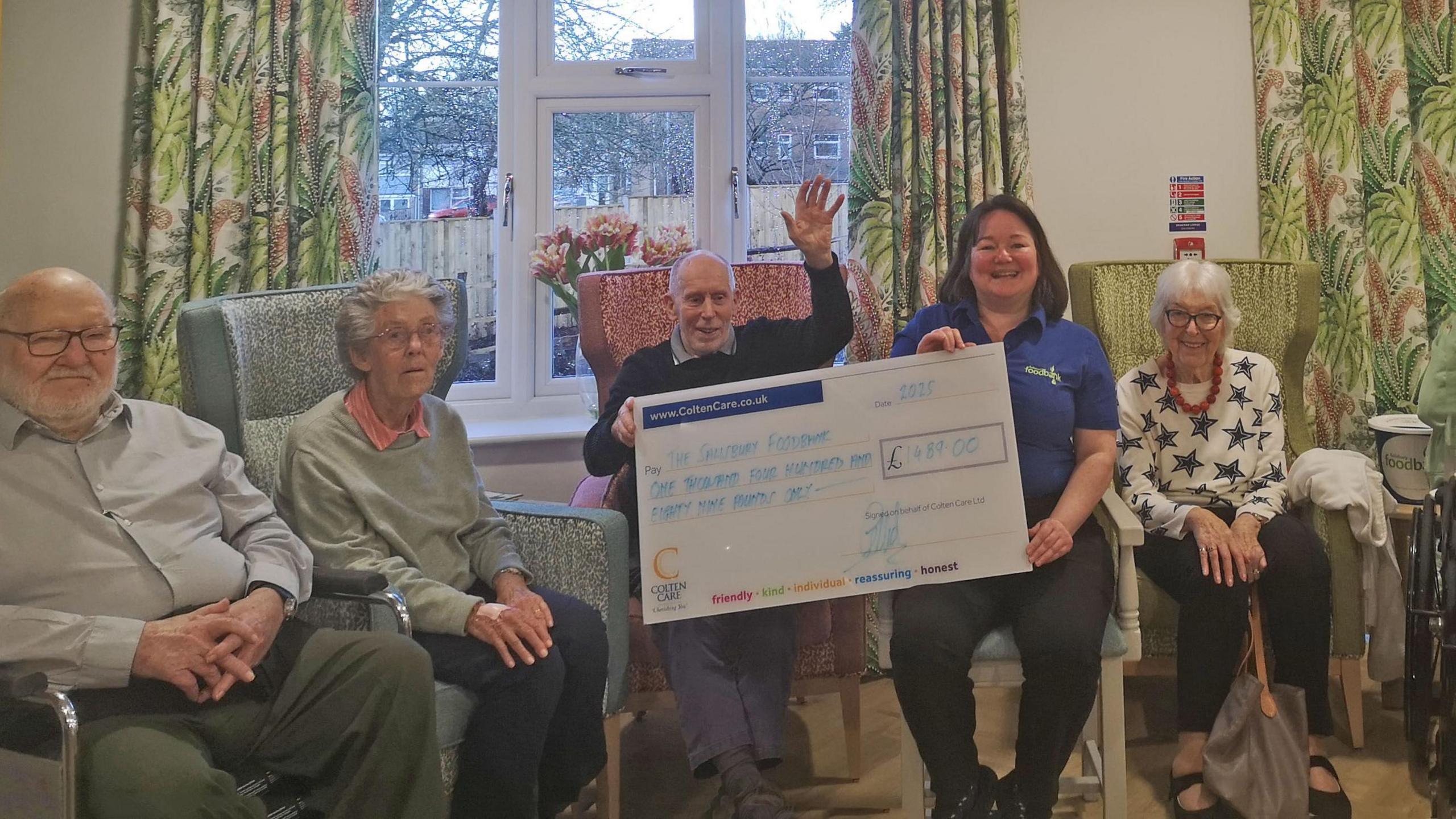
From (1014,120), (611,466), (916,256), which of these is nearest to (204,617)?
(611,466)

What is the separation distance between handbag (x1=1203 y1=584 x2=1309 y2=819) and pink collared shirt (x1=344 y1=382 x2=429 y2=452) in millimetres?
1589

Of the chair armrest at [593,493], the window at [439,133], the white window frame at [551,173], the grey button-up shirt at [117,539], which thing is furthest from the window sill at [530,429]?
the grey button-up shirt at [117,539]

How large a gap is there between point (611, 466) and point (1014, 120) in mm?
1564

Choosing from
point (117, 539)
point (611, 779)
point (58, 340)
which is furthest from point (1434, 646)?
point (58, 340)

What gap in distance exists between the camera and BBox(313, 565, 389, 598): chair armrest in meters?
1.84

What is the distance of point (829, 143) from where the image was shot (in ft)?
11.8

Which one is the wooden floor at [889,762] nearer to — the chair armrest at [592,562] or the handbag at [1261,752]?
the handbag at [1261,752]

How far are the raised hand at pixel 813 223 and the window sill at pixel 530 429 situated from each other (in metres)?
1.09

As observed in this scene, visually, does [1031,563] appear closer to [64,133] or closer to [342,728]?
[342,728]

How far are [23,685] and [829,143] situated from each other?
8.88 ft

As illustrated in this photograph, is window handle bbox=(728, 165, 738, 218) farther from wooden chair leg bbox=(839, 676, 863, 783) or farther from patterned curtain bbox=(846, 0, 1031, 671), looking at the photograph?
wooden chair leg bbox=(839, 676, 863, 783)

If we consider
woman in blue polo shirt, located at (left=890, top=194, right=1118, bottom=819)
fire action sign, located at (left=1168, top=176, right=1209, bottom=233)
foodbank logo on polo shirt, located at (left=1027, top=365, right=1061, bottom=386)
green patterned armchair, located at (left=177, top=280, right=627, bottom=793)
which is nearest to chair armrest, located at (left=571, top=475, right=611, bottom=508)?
green patterned armchair, located at (left=177, top=280, right=627, bottom=793)

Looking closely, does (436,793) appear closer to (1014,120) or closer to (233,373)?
(233,373)

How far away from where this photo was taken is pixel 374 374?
2088 millimetres
